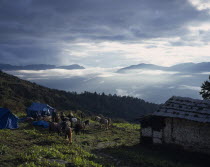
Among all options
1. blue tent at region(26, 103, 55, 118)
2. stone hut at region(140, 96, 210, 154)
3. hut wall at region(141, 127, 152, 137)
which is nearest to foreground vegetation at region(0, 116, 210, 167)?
stone hut at region(140, 96, 210, 154)

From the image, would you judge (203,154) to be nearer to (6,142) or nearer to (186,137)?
(186,137)

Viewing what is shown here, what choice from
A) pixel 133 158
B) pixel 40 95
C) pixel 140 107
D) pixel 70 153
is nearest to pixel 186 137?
pixel 133 158

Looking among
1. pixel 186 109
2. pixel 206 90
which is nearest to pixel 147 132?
pixel 186 109

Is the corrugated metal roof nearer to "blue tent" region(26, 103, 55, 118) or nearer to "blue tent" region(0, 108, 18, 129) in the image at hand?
"blue tent" region(0, 108, 18, 129)

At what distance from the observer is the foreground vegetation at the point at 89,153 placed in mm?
14672

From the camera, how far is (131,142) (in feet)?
86.6

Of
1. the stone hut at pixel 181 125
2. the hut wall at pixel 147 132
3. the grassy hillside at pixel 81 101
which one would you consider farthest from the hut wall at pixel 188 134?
the grassy hillside at pixel 81 101

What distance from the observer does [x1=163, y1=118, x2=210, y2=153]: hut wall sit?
69.1ft

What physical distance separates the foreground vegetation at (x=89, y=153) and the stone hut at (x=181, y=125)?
95 cm

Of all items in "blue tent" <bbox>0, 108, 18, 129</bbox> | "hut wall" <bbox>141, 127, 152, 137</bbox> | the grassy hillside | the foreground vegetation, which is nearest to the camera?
the foreground vegetation

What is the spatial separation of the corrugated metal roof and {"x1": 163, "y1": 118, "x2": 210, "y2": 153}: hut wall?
0.63 meters

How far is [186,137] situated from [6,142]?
1653 cm

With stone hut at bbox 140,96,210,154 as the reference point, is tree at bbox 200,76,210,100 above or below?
above

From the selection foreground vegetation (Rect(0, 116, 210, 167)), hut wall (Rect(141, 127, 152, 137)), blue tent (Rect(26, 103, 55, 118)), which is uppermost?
blue tent (Rect(26, 103, 55, 118))
